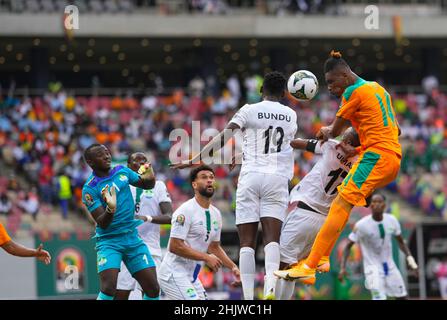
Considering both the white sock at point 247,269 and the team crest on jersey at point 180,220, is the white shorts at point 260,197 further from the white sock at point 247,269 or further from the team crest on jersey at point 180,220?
the team crest on jersey at point 180,220

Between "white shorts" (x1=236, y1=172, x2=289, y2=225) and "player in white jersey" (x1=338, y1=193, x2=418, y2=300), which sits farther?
"player in white jersey" (x1=338, y1=193, x2=418, y2=300)

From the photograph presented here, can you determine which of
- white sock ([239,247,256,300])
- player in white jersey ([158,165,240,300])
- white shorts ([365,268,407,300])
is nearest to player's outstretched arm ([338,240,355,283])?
white shorts ([365,268,407,300])

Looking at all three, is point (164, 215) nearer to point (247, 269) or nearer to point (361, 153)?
point (247, 269)

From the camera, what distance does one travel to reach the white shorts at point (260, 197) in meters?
12.0

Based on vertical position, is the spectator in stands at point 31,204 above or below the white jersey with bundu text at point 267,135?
below

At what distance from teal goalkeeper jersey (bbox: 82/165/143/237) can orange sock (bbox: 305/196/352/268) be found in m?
2.34

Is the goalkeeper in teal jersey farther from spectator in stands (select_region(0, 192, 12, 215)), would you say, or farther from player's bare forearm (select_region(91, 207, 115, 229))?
spectator in stands (select_region(0, 192, 12, 215))

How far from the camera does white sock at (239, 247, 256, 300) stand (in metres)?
12.0

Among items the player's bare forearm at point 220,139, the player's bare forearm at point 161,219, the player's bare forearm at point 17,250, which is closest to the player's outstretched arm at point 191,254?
the player's bare forearm at point 161,219

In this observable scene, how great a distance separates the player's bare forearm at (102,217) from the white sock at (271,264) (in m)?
1.83

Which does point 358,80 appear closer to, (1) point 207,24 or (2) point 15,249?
(2) point 15,249

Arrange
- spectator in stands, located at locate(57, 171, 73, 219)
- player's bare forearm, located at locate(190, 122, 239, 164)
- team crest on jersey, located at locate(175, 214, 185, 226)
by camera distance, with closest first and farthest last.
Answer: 1. player's bare forearm, located at locate(190, 122, 239, 164)
2. team crest on jersey, located at locate(175, 214, 185, 226)
3. spectator in stands, located at locate(57, 171, 73, 219)

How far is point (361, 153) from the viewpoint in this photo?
11523 mm

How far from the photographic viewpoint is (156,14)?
4244 centimetres
